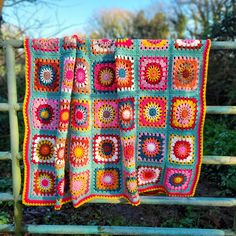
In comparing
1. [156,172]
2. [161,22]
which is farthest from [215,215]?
[161,22]

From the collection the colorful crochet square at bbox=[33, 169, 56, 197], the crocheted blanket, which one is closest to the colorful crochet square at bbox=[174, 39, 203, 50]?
the crocheted blanket

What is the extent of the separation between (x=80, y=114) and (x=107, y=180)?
380 mm

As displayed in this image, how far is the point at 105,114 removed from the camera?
143 cm

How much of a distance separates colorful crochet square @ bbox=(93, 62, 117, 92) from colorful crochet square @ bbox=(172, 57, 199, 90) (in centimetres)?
28

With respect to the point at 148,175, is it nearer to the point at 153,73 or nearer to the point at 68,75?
the point at 153,73

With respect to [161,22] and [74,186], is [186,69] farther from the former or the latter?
[161,22]

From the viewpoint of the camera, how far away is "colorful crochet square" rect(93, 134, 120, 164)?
1.45 metres

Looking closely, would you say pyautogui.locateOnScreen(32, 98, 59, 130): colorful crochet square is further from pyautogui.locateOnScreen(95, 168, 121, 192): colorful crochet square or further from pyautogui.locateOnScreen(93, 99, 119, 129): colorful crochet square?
pyautogui.locateOnScreen(95, 168, 121, 192): colorful crochet square

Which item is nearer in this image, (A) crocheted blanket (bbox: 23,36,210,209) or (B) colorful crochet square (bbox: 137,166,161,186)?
(A) crocheted blanket (bbox: 23,36,210,209)

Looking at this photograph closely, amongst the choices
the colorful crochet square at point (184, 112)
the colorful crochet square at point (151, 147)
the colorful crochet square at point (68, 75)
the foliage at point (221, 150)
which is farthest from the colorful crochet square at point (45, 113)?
the foliage at point (221, 150)

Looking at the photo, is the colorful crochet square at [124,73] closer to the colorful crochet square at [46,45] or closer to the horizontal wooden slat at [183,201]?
the colorful crochet square at [46,45]

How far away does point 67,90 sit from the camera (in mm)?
1340

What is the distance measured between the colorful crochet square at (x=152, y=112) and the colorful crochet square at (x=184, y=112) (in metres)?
0.05

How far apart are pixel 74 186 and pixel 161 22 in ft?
49.3
